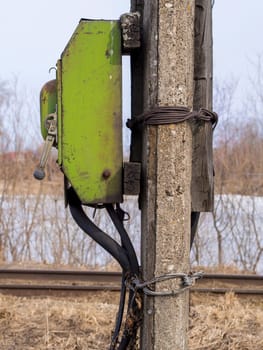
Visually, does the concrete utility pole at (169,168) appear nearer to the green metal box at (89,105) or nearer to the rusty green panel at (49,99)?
the green metal box at (89,105)

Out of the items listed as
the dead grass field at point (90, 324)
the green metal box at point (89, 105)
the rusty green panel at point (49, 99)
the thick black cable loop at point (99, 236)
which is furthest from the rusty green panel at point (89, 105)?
the dead grass field at point (90, 324)

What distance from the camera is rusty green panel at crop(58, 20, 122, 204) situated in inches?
67.0

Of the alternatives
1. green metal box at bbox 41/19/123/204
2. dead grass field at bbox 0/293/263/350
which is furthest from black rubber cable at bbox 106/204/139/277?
dead grass field at bbox 0/293/263/350

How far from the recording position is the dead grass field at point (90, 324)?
11.7ft

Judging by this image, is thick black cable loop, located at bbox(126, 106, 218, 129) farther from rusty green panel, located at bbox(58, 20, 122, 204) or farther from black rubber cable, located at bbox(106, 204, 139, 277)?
black rubber cable, located at bbox(106, 204, 139, 277)

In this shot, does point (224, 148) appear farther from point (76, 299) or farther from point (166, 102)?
point (166, 102)

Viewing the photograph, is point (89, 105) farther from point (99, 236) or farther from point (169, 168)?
point (99, 236)

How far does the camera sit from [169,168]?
1.58 m

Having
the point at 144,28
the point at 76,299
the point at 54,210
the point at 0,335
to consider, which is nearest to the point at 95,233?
the point at 144,28

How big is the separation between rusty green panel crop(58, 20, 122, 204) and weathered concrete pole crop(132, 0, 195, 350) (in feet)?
0.57

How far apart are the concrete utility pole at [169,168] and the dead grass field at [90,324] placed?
2.06 m

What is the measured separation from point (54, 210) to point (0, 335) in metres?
5.19

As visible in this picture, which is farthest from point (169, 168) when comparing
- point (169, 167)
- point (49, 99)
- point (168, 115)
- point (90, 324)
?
point (90, 324)

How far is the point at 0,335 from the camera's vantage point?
3828mm
